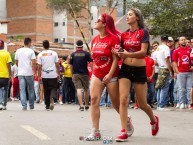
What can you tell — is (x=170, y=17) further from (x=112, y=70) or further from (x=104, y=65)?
(x=112, y=70)

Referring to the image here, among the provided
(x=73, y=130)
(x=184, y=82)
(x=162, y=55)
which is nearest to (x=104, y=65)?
A: (x=73, y=130)

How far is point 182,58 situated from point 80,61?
2.85m

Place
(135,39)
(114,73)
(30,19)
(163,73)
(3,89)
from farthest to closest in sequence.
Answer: (30,19) → (163,73) → (3,89) → (114,73) → (135,39)

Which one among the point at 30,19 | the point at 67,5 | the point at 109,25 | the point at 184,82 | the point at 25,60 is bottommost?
the point at 184,82

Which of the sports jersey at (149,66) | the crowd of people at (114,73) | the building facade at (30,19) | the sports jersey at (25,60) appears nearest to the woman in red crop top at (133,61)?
the crowd of people at (114,73)

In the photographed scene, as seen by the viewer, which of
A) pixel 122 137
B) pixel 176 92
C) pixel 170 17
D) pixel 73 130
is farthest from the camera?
pixel 170 17

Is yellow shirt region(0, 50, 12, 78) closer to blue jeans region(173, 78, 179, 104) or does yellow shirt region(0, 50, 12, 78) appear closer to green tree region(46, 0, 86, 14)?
blue jeans region(173, 78, 179, 104)

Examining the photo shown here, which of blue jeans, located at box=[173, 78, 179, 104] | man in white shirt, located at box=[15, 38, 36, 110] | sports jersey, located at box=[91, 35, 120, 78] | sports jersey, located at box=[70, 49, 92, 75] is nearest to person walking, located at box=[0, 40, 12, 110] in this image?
man in white shirt, located at box=[15, 38, 36, 110]

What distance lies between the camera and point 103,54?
29.9 feet

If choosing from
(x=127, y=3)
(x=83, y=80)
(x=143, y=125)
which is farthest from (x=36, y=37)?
(x=143, y=125)

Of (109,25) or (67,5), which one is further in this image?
(67,5)

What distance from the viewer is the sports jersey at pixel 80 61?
1716 cm

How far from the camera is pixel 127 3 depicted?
32906 millimetres

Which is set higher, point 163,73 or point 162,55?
point 162,55
